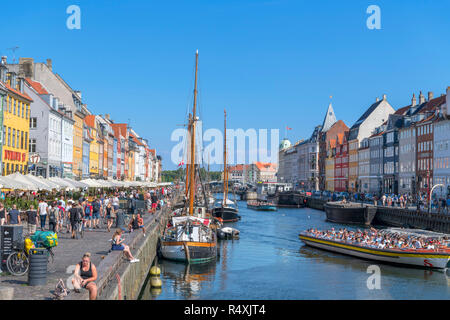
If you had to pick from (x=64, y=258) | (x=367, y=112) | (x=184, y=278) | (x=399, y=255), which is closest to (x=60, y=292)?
(x=64, y=258)

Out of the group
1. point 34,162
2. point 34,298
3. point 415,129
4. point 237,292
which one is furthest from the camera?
point 415,129

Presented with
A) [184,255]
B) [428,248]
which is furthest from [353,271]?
[184,255]

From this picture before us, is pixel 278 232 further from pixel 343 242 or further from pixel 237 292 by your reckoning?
pixel 237 292

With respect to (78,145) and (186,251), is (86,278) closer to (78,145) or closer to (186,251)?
(186,251)

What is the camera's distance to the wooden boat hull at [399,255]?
34.6 metres

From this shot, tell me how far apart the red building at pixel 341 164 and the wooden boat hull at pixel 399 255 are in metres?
98.6

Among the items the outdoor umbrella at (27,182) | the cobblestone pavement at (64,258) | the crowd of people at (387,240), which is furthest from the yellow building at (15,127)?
the crowd of people at (387,240)

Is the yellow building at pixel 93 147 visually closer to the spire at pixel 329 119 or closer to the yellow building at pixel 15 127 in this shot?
the yellow building at pixel 15 127

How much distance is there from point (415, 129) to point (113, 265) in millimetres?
81181

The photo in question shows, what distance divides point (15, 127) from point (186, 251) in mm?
26975

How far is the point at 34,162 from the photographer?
59031 mm

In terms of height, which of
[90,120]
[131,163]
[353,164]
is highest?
[90,120]

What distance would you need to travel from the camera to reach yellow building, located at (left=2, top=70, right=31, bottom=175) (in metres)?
51.3

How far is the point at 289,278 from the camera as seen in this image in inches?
1238
